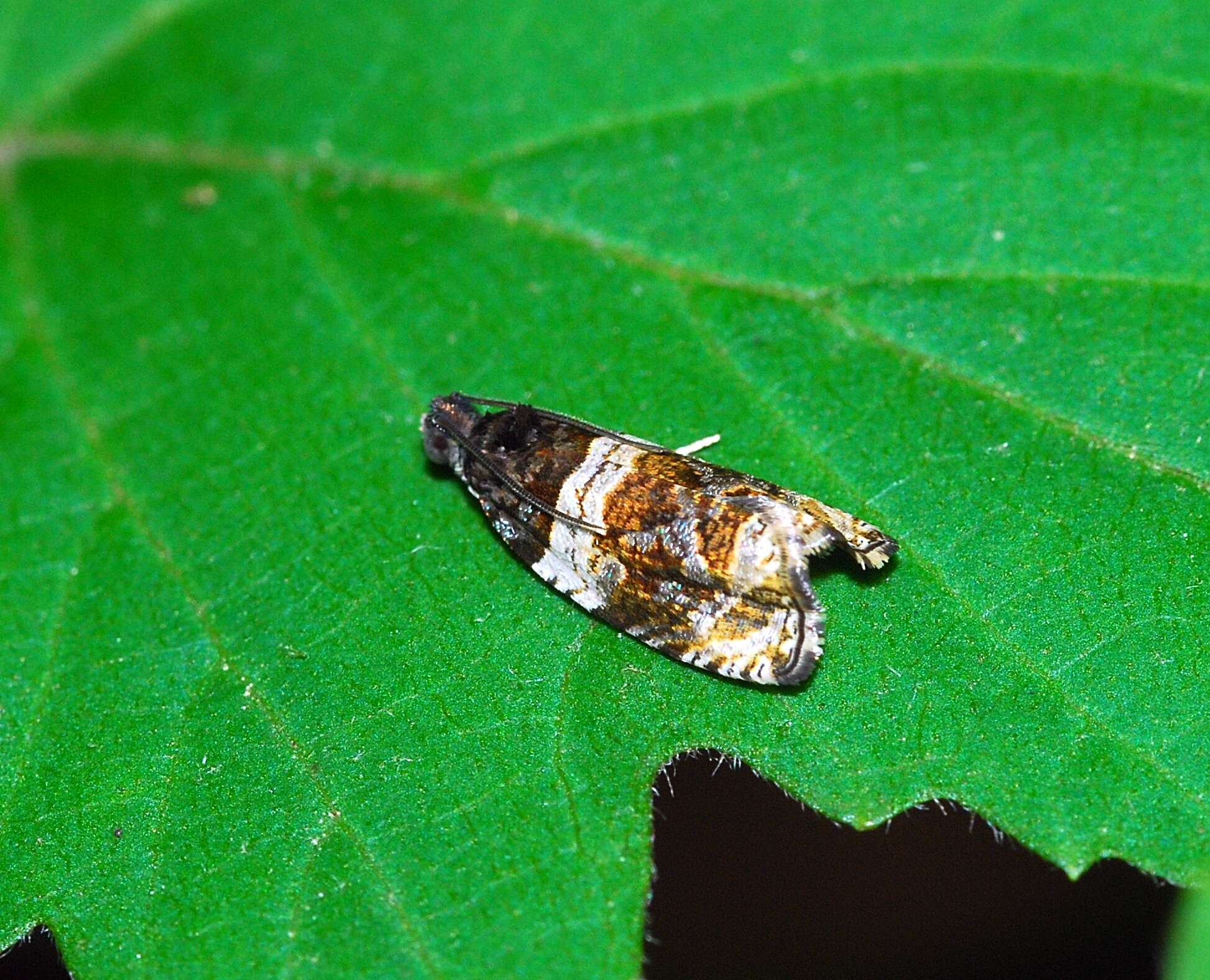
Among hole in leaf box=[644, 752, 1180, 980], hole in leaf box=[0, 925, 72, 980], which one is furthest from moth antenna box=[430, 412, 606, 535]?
hole in leaf box=[0, 925, 72, 980]

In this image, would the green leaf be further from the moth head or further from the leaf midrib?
the moth head

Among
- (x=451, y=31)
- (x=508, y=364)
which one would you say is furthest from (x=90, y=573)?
(x=451, y=31)

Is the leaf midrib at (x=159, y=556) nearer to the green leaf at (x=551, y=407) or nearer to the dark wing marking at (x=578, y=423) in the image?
the green leaf at (x=551, y=407)

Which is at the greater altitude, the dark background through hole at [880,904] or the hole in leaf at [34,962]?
the hole in leaf at [34,962]

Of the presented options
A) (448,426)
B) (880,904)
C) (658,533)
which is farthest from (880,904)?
(448,426)

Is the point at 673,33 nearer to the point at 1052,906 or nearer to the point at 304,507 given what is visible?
the point at 304,507

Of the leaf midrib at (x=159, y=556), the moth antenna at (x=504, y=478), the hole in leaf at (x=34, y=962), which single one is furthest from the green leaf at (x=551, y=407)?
the hole in leaf at (x=34, y=962)
